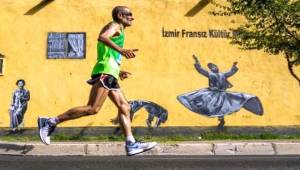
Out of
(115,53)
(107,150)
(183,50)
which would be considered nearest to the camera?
(115,53)

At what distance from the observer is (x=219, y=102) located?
44.5 feet

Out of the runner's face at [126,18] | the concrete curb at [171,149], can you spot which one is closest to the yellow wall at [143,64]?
the concrete curb at [171,149]

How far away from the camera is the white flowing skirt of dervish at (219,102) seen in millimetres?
13453

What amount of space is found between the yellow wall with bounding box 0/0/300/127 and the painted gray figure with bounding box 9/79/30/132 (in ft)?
0.42

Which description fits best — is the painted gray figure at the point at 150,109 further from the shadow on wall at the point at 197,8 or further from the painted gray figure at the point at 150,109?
the shadow on wall at the point at 197,8

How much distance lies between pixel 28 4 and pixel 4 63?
5.36ft

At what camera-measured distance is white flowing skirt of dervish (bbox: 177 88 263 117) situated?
13.5 metres

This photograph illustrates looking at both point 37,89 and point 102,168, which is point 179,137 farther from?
point 102,168

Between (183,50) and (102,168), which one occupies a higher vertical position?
(183,50)

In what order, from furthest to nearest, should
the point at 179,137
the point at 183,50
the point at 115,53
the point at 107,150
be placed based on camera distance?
1. the point at 183,50
2. the point at 179,137
3. the point at 107,150
4. the point at 115,53

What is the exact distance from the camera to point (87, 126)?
42.8ft

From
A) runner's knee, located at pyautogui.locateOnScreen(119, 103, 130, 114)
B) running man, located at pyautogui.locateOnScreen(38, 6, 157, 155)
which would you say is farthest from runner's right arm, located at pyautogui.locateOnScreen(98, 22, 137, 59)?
runner's knee, located at pyautogui.locateOnScreen(119, 103, 130, 114)

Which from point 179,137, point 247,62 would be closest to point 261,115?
point 247,62

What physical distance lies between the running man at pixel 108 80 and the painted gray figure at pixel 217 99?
27.1 ft
